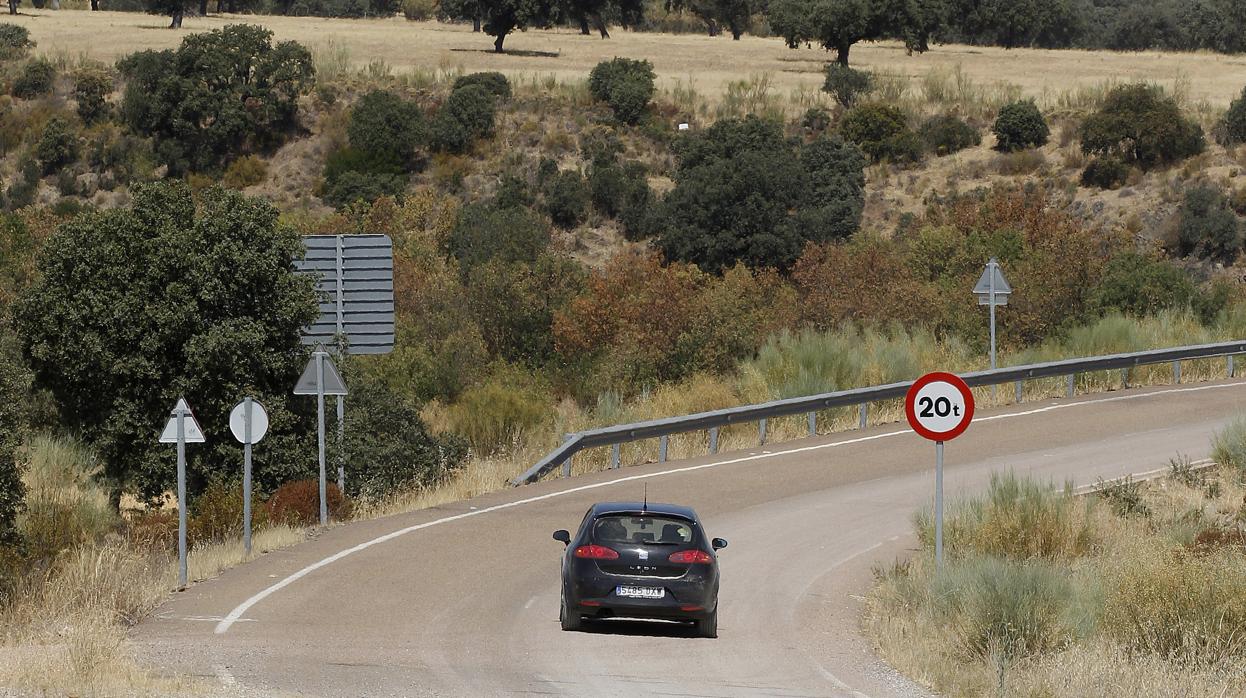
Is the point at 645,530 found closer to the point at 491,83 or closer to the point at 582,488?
the point at 582,488

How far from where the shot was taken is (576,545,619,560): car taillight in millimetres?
15891

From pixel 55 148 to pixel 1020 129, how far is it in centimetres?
4093

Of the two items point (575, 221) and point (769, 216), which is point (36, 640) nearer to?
point (769, 216)

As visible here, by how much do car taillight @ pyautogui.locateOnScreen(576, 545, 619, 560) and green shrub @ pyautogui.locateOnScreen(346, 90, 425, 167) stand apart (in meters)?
57.6

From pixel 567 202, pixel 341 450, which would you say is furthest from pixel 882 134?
pixel 341 450

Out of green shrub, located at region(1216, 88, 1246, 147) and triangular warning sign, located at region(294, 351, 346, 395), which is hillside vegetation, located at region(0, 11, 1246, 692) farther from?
triangular warning sign, located at region(294, 351, 346, 395)

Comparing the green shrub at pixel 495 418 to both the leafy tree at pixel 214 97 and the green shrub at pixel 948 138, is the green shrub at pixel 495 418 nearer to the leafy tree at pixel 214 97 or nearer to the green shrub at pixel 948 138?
the leafy tree at pixel 214 97

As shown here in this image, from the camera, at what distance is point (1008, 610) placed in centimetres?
1574

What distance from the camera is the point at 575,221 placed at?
69188 mm

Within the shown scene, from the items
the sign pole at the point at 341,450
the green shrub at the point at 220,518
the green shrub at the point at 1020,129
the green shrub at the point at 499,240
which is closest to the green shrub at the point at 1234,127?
the green shrub at the point at 1020,129

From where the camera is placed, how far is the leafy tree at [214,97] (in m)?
72.6

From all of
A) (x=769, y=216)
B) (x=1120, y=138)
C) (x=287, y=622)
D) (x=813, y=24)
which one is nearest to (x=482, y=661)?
(x=287, y=622)

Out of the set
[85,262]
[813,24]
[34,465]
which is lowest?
[34,465]

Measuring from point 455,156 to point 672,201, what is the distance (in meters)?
16.8
